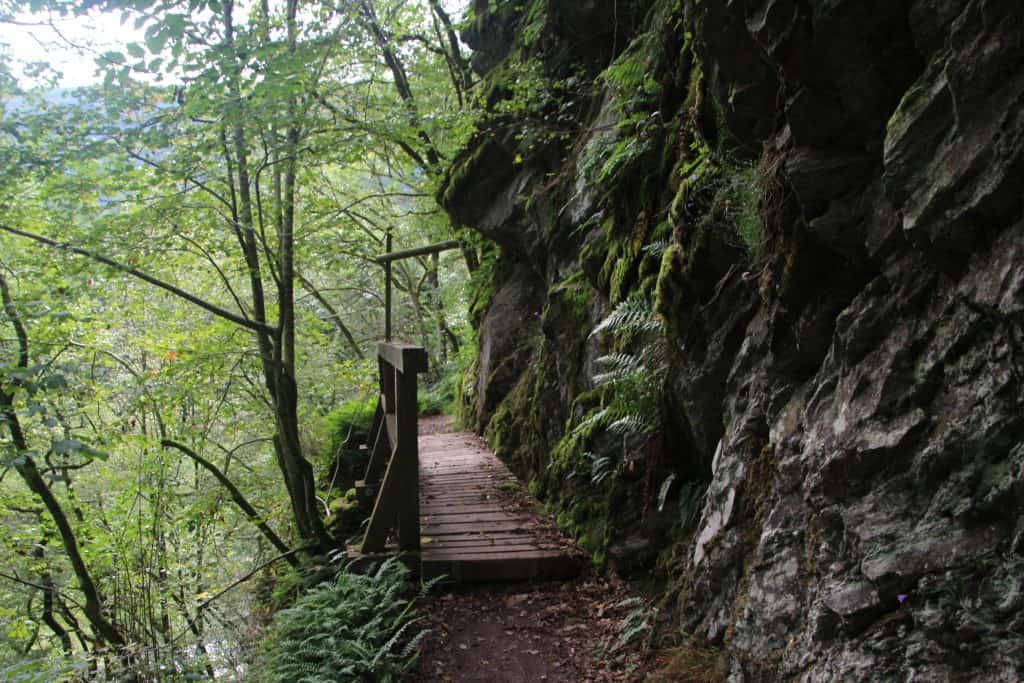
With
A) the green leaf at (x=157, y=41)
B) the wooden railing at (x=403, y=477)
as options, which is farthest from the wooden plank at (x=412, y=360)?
the green leaf at (x=157, y=41)

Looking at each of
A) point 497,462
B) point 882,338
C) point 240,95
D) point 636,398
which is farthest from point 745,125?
point 497,462

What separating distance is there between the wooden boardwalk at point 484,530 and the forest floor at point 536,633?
6.0 inches

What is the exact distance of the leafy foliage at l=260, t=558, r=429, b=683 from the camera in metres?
4.20

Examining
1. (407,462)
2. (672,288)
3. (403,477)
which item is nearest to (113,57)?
(407,462)

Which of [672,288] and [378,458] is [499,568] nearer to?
[672,288]

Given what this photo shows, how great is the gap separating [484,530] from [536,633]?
1792 millimetres

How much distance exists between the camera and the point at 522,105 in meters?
8.13

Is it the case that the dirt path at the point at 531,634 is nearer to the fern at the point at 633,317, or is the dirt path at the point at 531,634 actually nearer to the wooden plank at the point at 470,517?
the wooden plank at the point at 470,517

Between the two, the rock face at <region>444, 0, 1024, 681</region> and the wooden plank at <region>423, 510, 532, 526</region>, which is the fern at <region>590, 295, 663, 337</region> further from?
the wooden plank at <region>423, 510, 532, 526</region>

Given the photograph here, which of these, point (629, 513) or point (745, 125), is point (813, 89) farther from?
point (629, 513)

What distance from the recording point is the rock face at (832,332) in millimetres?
2129

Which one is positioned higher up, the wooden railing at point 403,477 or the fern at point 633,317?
the fern at point 633,317

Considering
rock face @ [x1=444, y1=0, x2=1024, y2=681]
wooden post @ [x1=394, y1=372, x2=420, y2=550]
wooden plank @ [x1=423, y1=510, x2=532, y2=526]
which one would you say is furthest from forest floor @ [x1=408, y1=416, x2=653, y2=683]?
wooden plank @ [x1=423, y1=510, x2=532, y2=526]

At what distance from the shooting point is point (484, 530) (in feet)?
21.4
